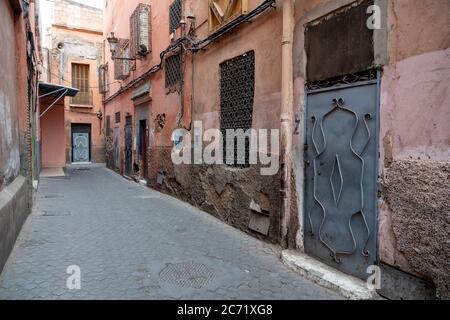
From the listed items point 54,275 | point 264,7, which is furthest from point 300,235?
point 264,7

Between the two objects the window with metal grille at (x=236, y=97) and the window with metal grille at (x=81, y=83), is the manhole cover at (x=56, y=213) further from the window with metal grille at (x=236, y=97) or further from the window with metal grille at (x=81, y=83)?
the window with metal grille at (x=81, y=83)

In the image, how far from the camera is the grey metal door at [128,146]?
12828 millimetres

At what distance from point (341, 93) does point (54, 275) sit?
11.7ft

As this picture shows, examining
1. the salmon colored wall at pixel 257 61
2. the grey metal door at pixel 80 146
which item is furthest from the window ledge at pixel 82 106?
the salmon colored wall at pixel 257 61

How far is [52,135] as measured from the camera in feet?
51.8

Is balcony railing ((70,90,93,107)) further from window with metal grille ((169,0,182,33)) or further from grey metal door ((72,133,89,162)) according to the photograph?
window with metal grille ((169,0,182,33))

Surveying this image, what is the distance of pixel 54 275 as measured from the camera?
3660 mm

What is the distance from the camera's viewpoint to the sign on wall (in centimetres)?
553

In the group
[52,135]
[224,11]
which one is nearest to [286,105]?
[224,11]

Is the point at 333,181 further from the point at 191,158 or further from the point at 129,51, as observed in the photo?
the point at 129,51

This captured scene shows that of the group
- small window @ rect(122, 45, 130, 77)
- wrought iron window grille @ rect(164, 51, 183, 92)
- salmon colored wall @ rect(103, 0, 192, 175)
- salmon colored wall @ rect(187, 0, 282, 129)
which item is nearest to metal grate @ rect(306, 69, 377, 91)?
salmon colored wall @ rect(187, 0, 282, 129)

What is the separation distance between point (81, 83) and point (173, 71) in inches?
552

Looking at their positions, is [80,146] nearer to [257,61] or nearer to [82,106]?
[82,106]

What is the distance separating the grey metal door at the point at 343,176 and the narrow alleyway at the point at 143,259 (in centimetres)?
50
